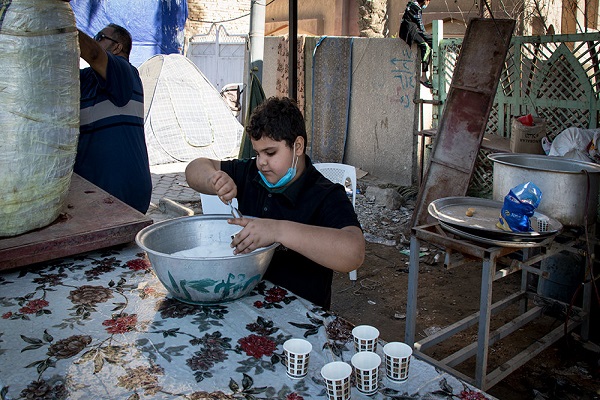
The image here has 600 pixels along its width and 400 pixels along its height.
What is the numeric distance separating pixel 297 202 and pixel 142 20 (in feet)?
33.6

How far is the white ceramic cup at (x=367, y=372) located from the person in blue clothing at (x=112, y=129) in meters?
2.04

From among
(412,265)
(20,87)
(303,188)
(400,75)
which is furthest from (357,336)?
(400,75)

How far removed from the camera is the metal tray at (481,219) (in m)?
2.19

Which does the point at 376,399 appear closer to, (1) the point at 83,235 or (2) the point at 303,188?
(2) the point at 303,188

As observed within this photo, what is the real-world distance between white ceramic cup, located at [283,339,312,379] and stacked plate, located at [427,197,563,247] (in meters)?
1.29

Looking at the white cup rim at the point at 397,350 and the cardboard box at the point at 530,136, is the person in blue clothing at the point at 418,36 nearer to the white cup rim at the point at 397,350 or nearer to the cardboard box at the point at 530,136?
the cardboard box at the point at 530,136

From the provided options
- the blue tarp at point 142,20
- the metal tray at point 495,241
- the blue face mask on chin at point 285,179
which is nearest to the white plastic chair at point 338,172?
the metal tray at point 495,241

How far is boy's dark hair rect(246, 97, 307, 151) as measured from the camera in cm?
174

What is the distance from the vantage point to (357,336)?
1282 millimetres

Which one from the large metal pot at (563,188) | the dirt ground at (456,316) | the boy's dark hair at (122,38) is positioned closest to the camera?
the large metal pot at (563,188)

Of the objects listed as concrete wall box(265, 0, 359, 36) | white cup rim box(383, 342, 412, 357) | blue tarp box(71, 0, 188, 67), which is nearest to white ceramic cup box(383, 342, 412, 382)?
white cup rim box(383, 342, 412, 357)

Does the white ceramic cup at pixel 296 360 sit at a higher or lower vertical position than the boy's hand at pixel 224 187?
lower

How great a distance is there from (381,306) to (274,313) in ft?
8.16

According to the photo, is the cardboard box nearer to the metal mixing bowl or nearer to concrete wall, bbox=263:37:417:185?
concrete wall, bbox=263:37:417:185
